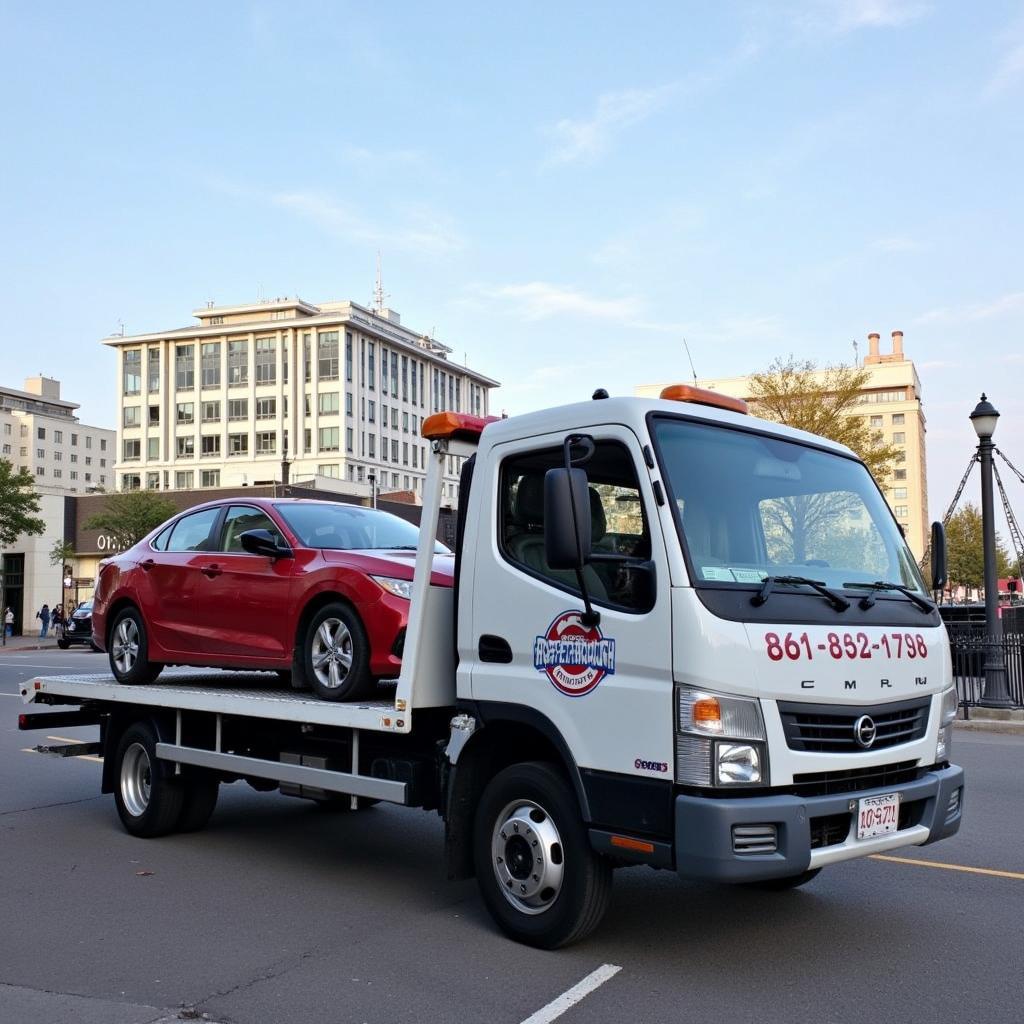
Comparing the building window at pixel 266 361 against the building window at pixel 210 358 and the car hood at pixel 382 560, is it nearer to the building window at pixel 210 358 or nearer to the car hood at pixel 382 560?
the building window at pixel 210 358

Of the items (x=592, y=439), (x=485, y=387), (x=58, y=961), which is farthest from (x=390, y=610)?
(x=485, y=387)

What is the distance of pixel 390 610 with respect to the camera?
6.65 meters

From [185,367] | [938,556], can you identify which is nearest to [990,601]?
[938,556]

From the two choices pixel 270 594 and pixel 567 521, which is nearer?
pixel 567 521

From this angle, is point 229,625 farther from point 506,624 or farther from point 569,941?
point 569,941

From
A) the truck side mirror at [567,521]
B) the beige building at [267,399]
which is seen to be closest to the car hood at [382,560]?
the truck side mirror at [567,521]

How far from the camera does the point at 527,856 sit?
532cm

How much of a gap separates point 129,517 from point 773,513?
2193 inches

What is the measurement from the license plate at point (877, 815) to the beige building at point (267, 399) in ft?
322

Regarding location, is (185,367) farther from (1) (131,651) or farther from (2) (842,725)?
(2) (842,725)

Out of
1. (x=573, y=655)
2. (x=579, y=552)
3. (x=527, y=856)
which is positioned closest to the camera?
(x=579, y=552)

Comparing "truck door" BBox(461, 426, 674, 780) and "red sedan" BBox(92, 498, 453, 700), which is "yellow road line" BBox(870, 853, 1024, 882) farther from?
"red sedan" BBox(92, 498, 453, 700)

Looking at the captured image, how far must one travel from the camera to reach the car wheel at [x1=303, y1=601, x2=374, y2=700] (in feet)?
Result: 22.0

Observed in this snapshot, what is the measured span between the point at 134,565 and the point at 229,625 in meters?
1.47
